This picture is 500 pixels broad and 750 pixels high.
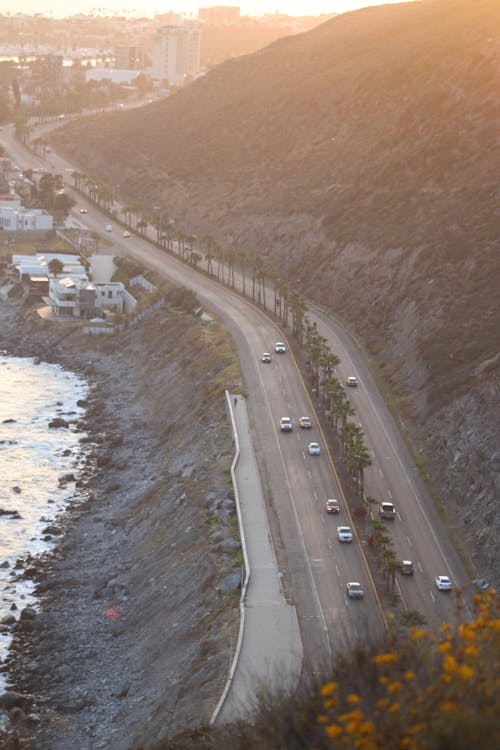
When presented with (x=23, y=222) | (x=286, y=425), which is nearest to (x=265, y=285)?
(x=23, y=222)

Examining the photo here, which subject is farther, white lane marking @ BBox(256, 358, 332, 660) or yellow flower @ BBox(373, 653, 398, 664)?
white lane marking @ BBox(256, 358, 332, 660)

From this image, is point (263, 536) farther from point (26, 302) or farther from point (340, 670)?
point (26, 302)

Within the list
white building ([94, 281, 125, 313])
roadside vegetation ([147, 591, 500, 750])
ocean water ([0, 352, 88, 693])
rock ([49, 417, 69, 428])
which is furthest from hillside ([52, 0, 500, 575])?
roadside vegetation ([147, 591, 500, 750])

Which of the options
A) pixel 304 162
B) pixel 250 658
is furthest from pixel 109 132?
pixel 250 658

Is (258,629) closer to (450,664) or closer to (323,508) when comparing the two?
(323,508)

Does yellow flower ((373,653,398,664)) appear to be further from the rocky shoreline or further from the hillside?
the hillside
